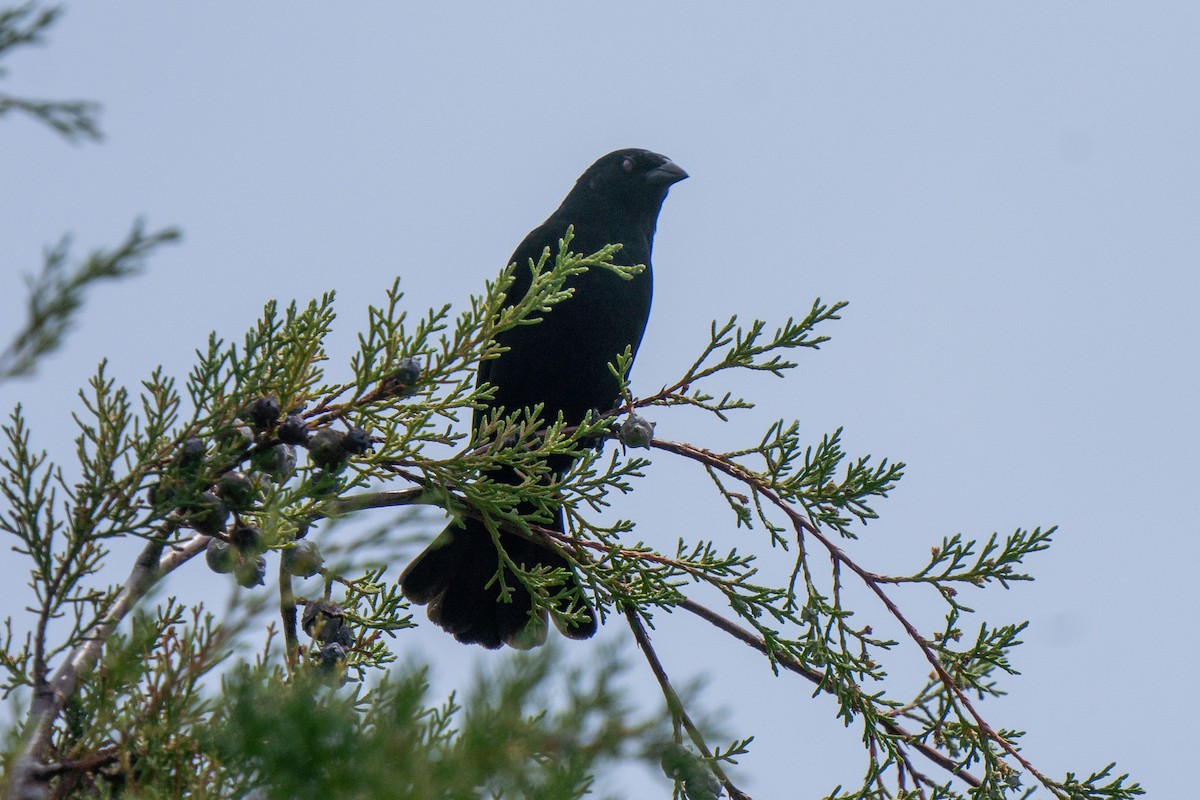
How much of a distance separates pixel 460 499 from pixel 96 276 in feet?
3.97

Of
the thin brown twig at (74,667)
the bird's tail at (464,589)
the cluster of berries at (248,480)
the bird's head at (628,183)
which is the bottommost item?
the thin brown twig at (74,667)

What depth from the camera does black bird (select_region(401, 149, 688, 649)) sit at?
4.24m

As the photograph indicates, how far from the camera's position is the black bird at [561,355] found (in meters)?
4.24

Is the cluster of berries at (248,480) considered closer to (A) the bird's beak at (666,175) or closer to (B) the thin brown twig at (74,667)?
(B) the thin brown twig at (74,667)

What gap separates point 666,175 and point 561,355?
135cm

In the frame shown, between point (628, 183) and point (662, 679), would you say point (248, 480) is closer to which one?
point (662, 679)

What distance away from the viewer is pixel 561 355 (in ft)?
15.5

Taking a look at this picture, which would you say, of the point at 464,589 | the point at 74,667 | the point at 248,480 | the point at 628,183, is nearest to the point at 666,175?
the point at 628,183

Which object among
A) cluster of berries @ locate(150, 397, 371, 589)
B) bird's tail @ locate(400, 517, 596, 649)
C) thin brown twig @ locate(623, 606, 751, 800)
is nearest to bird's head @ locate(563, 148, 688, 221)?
bird's tail @ locate(400, 517, 596, 649)

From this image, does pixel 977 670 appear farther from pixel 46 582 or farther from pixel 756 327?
pixel 46 582

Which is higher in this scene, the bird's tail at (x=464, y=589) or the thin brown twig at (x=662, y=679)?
the bird's tail at (x=464, y=589)

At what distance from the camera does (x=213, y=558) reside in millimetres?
2273

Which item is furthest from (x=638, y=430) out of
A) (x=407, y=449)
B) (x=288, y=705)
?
(x=288, y=705)

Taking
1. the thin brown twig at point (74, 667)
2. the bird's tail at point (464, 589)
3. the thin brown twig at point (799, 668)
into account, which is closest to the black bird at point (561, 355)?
the bird's tail at point (464, 589)
